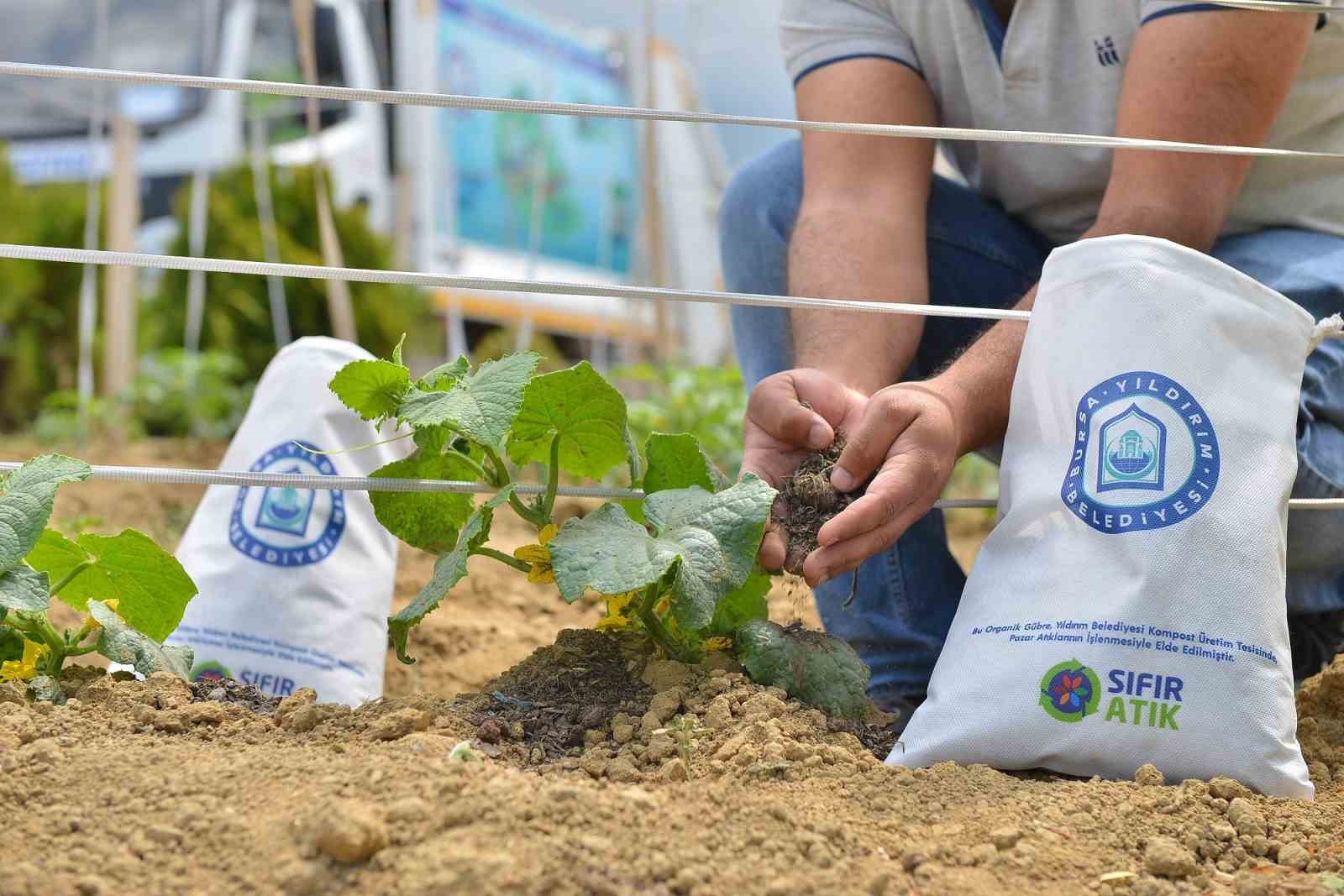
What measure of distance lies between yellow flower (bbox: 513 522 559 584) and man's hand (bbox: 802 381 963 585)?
24cm

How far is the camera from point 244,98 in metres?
9.49

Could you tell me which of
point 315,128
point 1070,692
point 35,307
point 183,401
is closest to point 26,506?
point 1070,692

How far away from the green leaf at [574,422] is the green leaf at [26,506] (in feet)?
1.32

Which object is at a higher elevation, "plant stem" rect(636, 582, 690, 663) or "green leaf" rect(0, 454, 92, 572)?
"green leaf" rect(0, 454, 92, 572)

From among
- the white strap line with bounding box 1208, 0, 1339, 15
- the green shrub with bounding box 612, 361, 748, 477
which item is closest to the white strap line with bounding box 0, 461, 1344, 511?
the white strap line with bounding box 1208, 0, 1339, 15

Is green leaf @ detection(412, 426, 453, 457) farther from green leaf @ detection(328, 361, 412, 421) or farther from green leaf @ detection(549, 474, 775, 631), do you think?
green leaf @ detection(549, 474, 775, 631)

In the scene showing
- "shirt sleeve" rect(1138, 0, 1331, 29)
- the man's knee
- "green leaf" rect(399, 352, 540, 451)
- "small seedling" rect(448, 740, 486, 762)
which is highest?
"shirt sleeve" rect(1138, 0, 1331, 29)

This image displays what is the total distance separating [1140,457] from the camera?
1127 millimetres

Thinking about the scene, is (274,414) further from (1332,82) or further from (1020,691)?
(1332,82)

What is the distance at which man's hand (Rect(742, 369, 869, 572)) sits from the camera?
1.26 m

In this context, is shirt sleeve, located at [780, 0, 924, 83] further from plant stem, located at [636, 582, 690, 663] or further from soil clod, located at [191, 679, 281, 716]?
soil clod, located at [191, 679, 281, 716]

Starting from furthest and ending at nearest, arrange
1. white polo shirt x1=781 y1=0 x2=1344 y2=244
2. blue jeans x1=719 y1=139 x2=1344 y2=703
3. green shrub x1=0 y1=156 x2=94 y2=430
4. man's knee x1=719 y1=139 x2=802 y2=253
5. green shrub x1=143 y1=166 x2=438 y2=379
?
green shrub x1=0 y1=156 x2=94 y2=430 < green shrub x1=143 y1=166 x2=438 y2=379 < man's knee x1=719 y1=139 x2=802 y2=253 < white polo shirt x1=781 y1=0 x2=1344 y2=244 < blue jeans x1=719 y1=139 x2=1344 y2=703

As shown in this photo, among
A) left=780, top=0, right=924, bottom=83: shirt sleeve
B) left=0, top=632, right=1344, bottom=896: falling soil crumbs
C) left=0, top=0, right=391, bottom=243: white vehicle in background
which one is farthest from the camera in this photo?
left=0, top=0, right=391, bottom=243: white vehicle in background

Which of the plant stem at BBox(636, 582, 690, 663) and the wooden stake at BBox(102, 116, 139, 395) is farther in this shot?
the wooden stake at BBox(102, 116, 139, 395)
